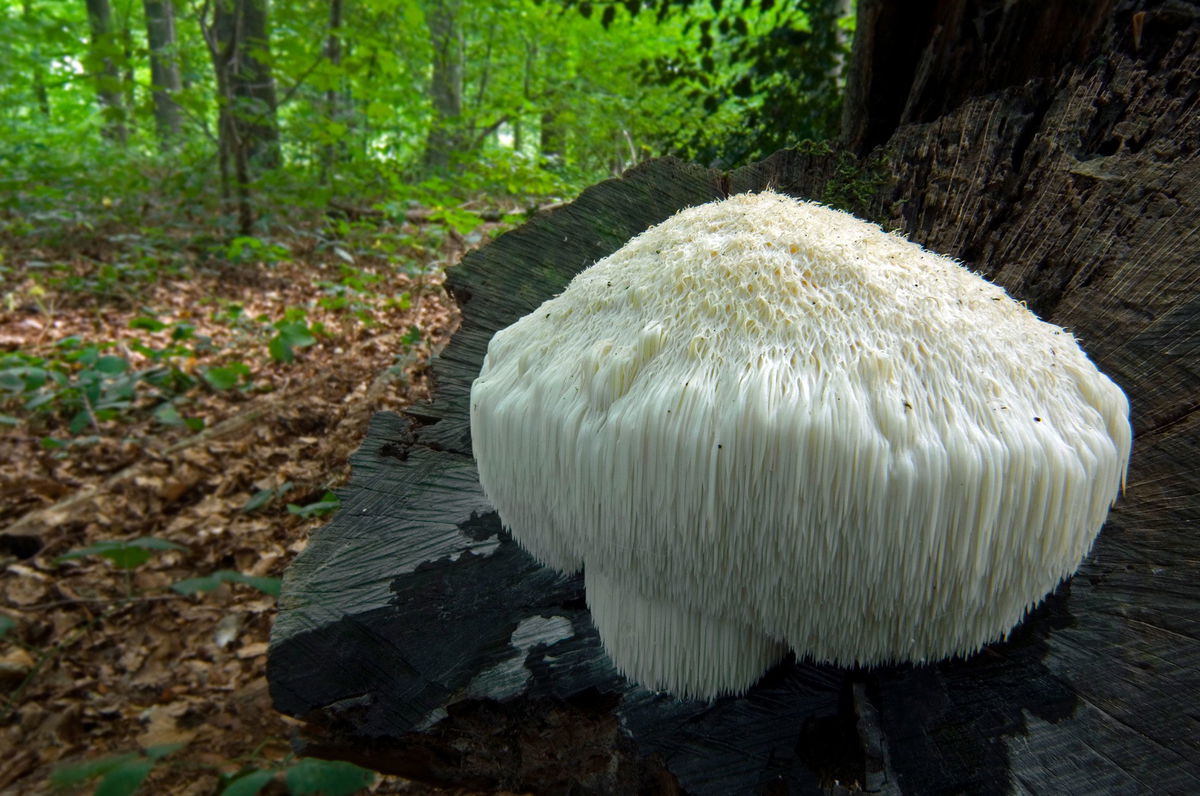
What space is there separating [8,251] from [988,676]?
10.9 metres

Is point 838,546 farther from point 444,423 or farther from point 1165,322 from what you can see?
point 444,423

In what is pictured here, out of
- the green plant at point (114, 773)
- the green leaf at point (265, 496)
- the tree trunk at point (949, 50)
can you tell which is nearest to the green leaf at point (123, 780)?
the green plant at point (114, 773)

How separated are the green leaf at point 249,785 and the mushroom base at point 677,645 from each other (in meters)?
1.11

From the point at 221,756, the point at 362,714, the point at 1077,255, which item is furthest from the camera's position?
the point at 221,756

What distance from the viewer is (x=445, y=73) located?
38.3ft

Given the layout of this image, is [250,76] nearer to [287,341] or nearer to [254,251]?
[254,251]

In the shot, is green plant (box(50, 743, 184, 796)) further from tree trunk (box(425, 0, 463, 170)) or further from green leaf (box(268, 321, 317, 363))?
tree trunk (box(425, 0, 463, 170))

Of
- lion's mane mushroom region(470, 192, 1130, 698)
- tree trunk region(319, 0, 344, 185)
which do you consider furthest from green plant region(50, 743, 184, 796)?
tree trunk region(319, 0, 344, 185)

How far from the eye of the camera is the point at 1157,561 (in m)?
1.57

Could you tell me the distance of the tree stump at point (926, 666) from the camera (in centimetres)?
143

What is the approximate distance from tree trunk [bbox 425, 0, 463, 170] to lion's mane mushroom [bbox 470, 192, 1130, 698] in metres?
10.1

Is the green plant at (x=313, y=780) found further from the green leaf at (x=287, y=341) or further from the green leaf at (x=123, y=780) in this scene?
the green leaf at (x=287, y=341)

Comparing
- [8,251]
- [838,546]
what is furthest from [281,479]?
[8,251]

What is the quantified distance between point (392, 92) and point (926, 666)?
846 centimetres
